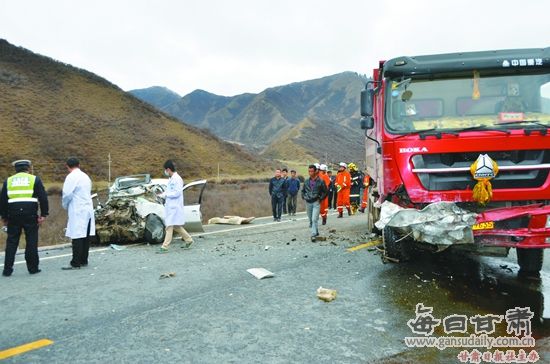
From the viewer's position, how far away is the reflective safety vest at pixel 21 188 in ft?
23.2

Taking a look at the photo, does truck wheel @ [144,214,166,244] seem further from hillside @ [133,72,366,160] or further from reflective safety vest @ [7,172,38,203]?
hillside @ [133,72,366,160]

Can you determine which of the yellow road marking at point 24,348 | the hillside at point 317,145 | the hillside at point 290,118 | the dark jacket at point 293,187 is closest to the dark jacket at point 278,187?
the dark jacket at point 293,187

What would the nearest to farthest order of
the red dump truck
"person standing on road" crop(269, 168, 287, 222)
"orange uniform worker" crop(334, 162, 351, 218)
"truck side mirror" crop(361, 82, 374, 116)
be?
1. the red dump truck
2. "truck side mirror" crop(361, 82, 374, 116)
3. "orange uniform worker" crop(334, 162, 351, 218)
4. "person standing on road" crop(269, 168, 287, 222)

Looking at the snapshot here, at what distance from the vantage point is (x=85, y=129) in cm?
5025

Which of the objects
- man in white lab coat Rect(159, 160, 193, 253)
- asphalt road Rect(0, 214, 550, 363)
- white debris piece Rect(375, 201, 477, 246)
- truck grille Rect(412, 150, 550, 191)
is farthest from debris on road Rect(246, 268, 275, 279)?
man in white lab coat Rect(159, 160, 193, 253)

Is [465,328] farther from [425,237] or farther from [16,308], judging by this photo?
[16,308]

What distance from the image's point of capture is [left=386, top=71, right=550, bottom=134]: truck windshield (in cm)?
579

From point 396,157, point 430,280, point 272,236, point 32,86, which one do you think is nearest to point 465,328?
point 430,280

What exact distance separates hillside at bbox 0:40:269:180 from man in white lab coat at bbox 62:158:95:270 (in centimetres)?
3413

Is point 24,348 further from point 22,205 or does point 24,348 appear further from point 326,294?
point 22,205

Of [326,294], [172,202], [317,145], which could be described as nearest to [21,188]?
[172,202]

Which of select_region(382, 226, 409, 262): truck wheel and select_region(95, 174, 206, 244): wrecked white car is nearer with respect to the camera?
select_region(382, 226, 409, 262): truck wheel

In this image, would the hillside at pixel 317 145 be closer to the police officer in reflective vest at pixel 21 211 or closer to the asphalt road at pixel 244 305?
the asphalt road at pixel 244 305

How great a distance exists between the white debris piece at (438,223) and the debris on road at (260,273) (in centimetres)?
186
